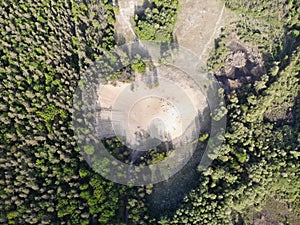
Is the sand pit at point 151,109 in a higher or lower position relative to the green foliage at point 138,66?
lower

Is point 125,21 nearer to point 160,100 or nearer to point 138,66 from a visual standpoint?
point 138,66

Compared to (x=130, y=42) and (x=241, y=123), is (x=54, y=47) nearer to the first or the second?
(x=130, y=42)

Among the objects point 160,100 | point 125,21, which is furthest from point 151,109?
point 125,21

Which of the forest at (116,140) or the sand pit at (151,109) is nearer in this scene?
the forest at (116,140)

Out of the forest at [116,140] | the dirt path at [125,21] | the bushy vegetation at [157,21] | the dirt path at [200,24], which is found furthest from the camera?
the dirt path at [200,24]

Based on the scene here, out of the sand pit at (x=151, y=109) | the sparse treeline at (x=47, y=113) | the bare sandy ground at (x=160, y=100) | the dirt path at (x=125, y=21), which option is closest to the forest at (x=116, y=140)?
the sparse treeline at (x=47, y=113)

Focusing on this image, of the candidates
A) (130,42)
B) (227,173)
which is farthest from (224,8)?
(227,173)

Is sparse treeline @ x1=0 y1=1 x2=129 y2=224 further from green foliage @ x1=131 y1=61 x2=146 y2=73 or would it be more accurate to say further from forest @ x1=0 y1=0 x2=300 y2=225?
green foliage @ x1=131 y1=61 x2=146 y2=73

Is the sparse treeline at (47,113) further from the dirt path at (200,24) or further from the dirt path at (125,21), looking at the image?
the dirt path at (200,24)
